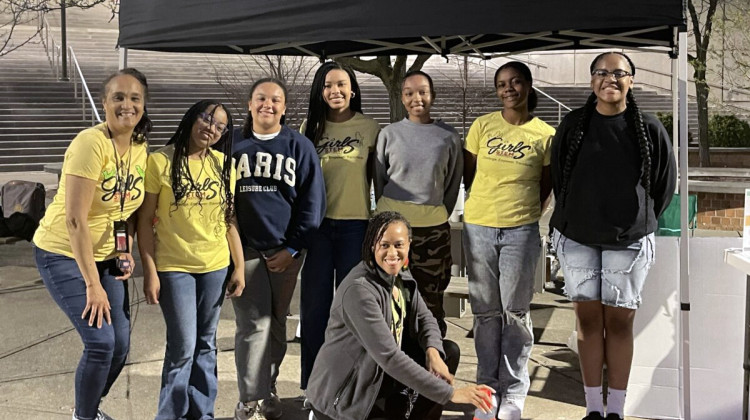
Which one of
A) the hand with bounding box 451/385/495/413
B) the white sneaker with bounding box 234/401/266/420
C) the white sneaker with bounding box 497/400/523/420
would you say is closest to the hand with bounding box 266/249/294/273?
the white sneaker with bounding box 234/401/266/420

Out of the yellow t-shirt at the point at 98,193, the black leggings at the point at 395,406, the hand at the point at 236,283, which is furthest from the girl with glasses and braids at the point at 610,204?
the yellow t-shirt at the point at 98,193

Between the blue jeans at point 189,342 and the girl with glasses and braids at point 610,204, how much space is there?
5.83 feet

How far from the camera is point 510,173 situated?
14.5ft

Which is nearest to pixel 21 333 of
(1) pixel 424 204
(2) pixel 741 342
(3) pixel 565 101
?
(1) pixel 424 204

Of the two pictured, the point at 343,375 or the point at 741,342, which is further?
the point at 741,342

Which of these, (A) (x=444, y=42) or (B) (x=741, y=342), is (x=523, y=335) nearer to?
(B) (x=741, y=342)

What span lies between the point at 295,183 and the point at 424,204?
2.34 feet

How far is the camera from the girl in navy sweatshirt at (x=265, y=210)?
4363 millimetres

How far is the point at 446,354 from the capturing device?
4.21 meters

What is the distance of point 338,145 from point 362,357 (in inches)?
57.5

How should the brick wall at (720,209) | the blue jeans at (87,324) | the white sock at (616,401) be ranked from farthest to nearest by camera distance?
the brick wall at (720,209) → the white sock at (616,401) → the blue jeans at (87,324)

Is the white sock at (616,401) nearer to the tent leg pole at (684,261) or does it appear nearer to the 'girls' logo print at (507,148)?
the tent leg pole at (684,261)

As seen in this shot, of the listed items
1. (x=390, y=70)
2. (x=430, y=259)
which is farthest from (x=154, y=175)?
(x=390, y=70)

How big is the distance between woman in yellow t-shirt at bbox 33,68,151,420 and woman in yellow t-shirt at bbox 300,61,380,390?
103 centimetres
